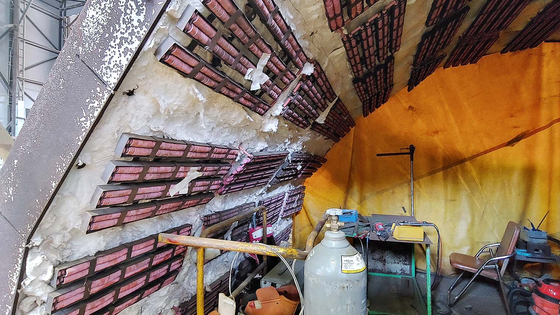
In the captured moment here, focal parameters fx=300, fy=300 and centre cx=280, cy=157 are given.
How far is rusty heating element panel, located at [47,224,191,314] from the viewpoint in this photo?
3.80ft

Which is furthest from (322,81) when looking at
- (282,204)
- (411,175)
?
(411,175)

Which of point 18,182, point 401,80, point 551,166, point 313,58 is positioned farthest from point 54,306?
point 551,166

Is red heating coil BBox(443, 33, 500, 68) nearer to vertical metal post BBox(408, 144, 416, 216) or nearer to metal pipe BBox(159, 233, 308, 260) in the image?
vertical metal post BBox(408, 144, 416, 216)

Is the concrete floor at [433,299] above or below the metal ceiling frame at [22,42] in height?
below

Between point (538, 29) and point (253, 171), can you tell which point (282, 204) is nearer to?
point (253, 171)

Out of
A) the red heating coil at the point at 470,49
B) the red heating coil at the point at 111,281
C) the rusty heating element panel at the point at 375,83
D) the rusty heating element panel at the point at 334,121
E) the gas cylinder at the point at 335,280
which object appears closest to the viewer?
the red heating coil at the point at 111,281

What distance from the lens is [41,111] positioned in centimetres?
105

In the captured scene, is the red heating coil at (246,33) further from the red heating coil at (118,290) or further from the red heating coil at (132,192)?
the red heating coil at (118,290)

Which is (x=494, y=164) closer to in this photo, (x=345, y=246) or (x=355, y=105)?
(x=355, y=105)

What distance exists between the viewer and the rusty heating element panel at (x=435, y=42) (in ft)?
6.97

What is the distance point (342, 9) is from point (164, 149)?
3.43 feet

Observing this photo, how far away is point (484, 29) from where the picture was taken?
8.36ft

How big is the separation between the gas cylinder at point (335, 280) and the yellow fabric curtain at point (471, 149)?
3.08 m

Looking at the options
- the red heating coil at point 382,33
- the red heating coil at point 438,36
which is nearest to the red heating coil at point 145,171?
the red heating coil at point 382,33
